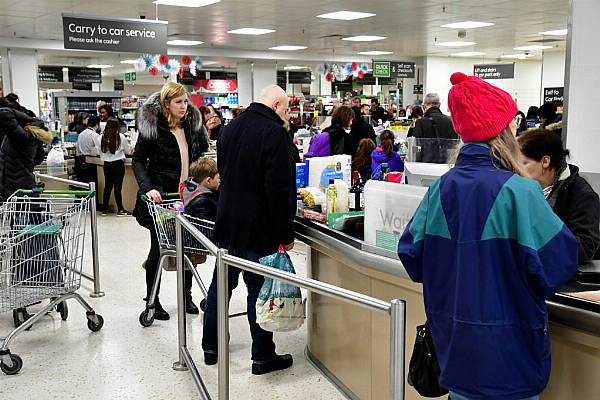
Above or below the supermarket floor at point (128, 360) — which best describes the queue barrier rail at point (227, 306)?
above

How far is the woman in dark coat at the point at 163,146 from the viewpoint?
15.5 feet

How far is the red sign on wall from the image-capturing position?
83.3ft

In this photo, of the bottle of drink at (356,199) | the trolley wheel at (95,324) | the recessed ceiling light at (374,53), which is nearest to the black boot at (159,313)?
the trolley wheel at (95,324)

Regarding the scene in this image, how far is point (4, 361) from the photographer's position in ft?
13.2

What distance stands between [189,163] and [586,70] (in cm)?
312

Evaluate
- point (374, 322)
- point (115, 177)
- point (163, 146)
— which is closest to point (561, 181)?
point (374, 322)

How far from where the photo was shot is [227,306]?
2.89 metres

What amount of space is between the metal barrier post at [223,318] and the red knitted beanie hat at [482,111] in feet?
4.12

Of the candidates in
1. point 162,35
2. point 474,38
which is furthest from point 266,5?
point 474,38

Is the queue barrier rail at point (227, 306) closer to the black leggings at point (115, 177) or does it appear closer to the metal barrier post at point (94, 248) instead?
the metal barrier post at point (94, 248)

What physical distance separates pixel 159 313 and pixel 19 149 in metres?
2.22

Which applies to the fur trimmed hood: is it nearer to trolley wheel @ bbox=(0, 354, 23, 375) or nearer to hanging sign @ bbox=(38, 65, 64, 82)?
trolley wheel @ bbox=(0, 354, 23, 375)

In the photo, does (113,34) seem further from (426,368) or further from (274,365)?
(426,368)

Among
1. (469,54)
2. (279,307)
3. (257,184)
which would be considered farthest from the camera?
(469,54)
